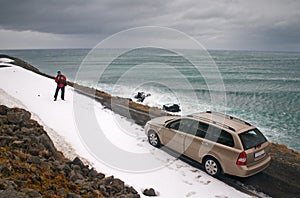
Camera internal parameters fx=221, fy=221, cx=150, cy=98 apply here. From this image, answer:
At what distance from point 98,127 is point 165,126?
3.08 meters

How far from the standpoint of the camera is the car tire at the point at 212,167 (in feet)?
21.4

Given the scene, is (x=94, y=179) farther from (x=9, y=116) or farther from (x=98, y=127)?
(x=98, y=127)

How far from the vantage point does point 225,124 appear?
6.61 metres

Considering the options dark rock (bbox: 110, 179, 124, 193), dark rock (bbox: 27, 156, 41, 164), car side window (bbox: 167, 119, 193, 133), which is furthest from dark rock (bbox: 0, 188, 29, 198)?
car side window (bbox: 167, 119, 193, 133)

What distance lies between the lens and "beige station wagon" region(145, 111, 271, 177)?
606cm

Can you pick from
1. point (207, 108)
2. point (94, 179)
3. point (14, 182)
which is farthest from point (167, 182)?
point (207, 108)

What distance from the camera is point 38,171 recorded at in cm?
467

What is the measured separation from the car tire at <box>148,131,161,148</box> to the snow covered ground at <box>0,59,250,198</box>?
19 cm

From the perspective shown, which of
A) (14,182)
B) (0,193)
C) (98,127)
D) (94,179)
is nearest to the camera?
(0,193)

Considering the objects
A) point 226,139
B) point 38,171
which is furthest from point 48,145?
point 226,139

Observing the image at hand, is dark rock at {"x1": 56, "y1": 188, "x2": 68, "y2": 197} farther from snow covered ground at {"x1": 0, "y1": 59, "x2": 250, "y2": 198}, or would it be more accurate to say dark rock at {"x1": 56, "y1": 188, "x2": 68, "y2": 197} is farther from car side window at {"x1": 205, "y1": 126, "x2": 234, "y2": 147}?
car side window at {"x1": 205, "y1": 126, "x2": 234, "y2": 147}

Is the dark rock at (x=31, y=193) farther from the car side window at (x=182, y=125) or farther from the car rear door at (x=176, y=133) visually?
the car side window at (x=182, y=125)

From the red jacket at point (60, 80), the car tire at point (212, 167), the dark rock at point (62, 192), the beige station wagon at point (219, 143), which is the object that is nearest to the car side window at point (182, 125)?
the beige station wagon at point (219, 143)

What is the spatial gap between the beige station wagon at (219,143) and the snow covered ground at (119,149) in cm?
46
